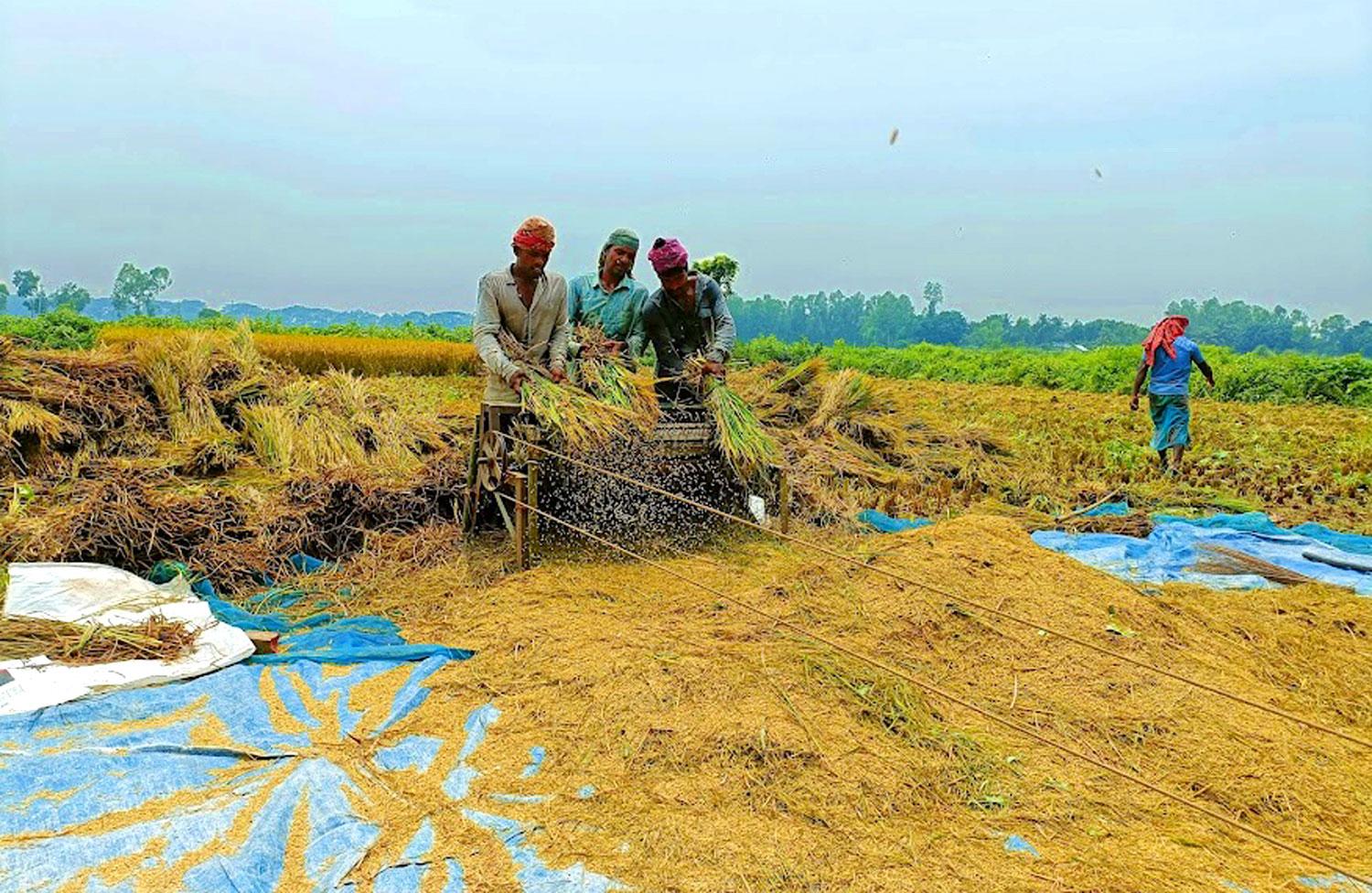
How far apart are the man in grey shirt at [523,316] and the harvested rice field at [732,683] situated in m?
0.85

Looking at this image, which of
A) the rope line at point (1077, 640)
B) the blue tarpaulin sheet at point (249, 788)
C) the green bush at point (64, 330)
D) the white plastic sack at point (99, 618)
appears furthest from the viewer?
the green bush at point (64, 330)

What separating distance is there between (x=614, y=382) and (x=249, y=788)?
3042 mm

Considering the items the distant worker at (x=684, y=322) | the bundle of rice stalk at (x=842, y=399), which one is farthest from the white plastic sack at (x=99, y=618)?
the bundle of rice stalk at (x=842, y=399)

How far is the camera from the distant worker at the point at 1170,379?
8.60 metres

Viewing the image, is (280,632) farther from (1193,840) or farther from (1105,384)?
(1105,384)

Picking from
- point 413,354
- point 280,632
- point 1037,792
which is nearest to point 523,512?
point 280,632

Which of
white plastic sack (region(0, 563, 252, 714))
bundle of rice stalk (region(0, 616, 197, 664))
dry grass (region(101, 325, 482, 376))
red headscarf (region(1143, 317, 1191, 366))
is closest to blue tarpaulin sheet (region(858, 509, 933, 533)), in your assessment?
red headscarf (region(1143, 317, 1191, 366))

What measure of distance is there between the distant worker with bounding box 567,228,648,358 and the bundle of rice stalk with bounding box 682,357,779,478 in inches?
20.1

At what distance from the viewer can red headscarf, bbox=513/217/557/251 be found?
4906 millimetres

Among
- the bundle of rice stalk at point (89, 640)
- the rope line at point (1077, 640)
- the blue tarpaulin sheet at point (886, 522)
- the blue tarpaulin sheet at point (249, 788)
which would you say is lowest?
the blue tarpaulin sheet at point (249, 788)

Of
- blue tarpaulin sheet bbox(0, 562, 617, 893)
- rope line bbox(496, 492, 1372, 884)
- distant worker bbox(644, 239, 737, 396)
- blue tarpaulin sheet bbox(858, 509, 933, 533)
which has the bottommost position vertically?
blue tarpaulin sheet bbox(0, 562, 617, 893)

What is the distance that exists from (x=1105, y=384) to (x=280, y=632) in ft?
66.4

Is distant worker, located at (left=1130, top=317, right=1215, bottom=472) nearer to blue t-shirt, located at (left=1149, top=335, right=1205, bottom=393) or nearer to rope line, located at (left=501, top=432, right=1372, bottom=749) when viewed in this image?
blue t-shirt, located at (left=1149, top=335, right=1205, bottom=393)

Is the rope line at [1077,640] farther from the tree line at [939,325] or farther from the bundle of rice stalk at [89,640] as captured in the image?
the tree line at [939,325]
